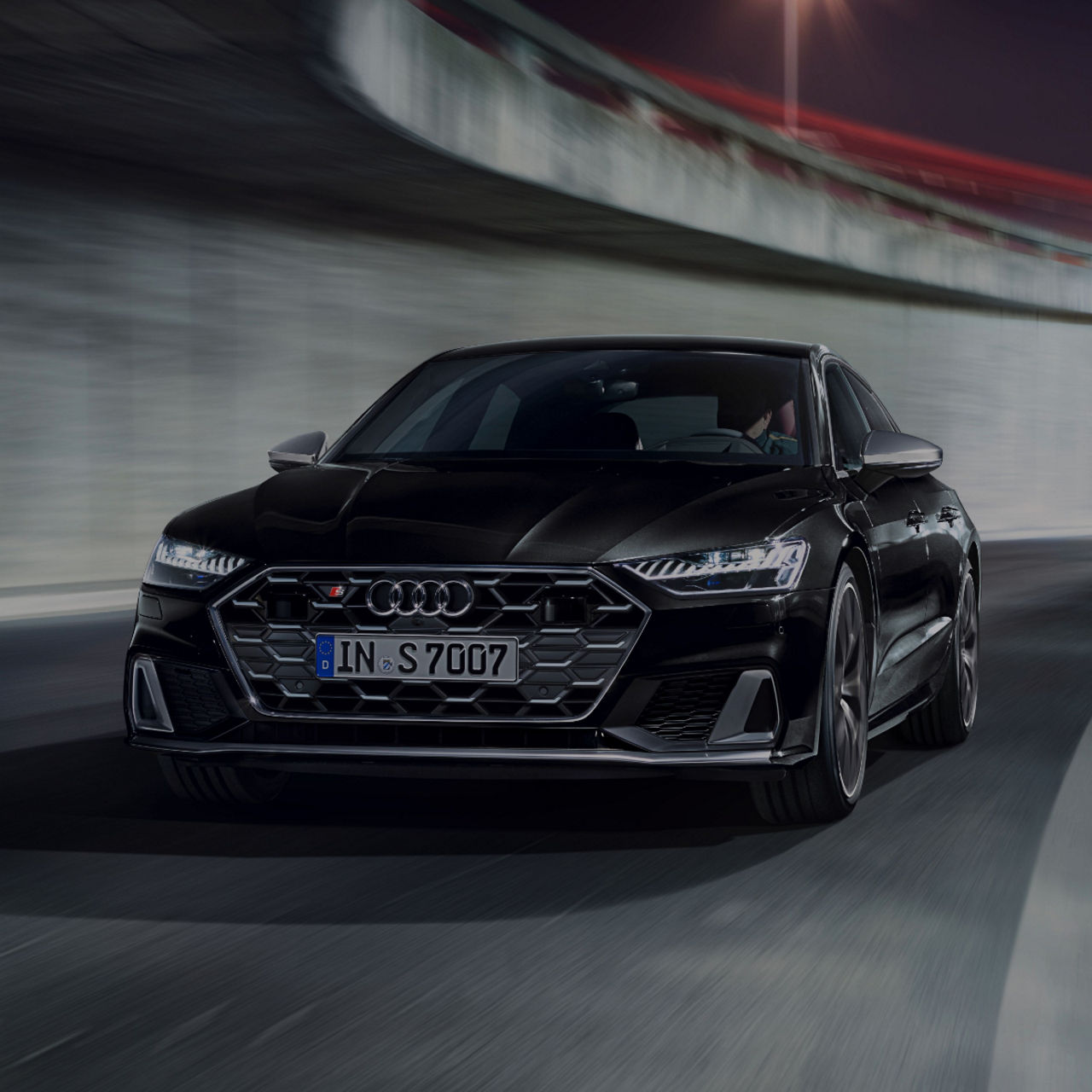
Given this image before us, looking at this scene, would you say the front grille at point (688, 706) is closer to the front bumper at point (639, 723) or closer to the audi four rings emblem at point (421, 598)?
the front bumper at point (639, 723)

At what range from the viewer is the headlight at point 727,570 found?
5.36 metres

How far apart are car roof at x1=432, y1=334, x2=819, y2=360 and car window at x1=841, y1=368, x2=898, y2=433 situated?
0.49m

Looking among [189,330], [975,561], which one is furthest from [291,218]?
[975,561]

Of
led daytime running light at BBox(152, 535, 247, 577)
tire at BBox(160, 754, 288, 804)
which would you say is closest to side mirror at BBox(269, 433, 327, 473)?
led daytime running light at BBox(152, 535, 247, 577)

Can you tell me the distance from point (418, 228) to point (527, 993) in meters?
17.3

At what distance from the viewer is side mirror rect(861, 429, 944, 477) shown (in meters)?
6.54

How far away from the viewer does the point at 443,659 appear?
530 centimetres

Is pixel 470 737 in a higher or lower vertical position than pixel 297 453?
lower

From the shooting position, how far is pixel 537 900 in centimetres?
490

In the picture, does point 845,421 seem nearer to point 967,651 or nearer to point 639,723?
point 967,651

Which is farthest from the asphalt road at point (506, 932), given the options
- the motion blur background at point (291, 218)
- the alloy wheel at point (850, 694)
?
the motion blur background at point (291, 218)

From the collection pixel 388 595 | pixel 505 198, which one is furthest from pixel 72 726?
pixel 505 198

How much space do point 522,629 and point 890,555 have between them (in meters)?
1.77

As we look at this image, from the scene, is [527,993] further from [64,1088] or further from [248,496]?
[248,496]
